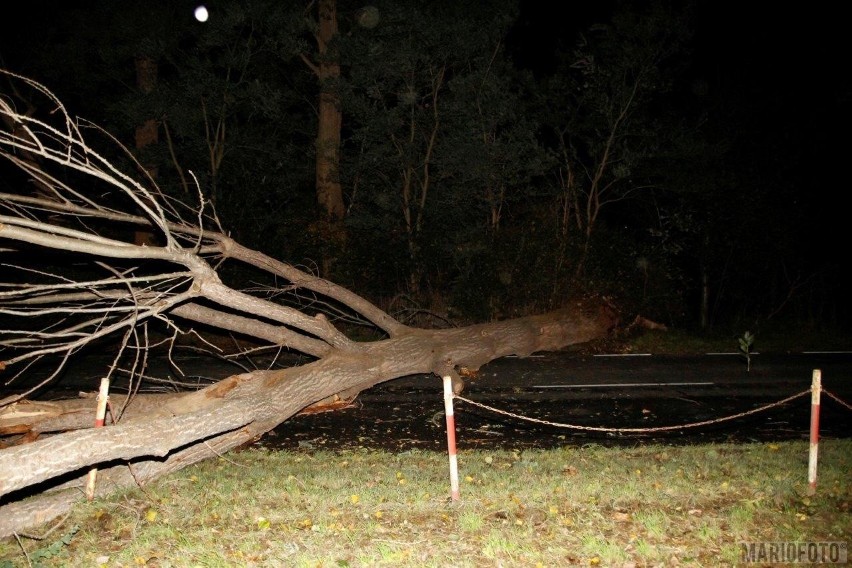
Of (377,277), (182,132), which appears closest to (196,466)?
(377,277)

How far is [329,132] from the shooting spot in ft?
58.1

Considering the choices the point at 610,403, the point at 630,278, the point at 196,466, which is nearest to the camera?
the point at 196,466

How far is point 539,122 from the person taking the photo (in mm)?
17188

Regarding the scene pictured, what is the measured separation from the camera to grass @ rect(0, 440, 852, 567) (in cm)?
438

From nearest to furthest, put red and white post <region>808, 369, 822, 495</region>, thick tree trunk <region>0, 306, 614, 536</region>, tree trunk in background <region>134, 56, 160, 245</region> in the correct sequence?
thick tree trunk <region>0, 306, 614, 536</region>, red and white post <region>808, 369, 822, 495</region>, tree trunk in background <region>134, 56, 160, 245</region>

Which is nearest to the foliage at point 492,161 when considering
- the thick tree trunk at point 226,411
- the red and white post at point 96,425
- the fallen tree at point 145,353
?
the thick tree trunk at point 226,411

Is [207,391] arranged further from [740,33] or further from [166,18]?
[740,33]

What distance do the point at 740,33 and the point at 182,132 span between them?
19.8 metres

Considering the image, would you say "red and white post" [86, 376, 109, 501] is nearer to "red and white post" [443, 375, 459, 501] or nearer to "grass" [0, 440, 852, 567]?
"grass" [0, 440, 852, 567]

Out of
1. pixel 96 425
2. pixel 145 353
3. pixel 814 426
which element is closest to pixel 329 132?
pixel 145 353

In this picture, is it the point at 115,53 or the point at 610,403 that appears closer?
the point at 610,403

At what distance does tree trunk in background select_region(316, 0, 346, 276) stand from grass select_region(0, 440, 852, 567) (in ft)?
37.8

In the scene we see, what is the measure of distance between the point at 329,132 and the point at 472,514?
14733 mm

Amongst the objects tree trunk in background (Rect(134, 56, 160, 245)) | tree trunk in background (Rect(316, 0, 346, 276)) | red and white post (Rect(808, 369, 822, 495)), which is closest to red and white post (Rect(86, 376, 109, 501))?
red and white post (Rect(808, 369, 822, 495))
